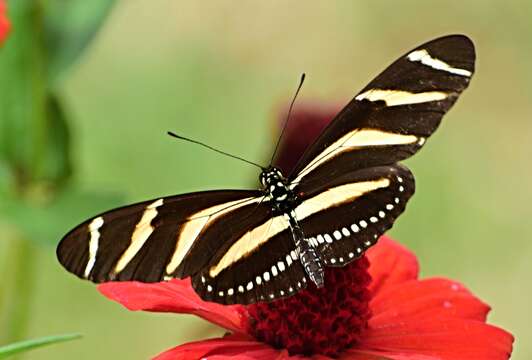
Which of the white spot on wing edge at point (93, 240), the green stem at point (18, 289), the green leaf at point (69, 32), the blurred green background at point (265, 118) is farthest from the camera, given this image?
the blurred green background at point (265, 118)

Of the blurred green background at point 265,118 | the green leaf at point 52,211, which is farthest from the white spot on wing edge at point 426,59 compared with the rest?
the blurred green background at point 265,118

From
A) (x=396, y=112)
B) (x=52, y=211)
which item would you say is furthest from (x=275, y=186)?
(x=52, y=211)

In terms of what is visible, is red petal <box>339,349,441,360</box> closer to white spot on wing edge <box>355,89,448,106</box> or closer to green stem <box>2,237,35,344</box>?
white spot on wing edge <box>355,89,448,106</box>

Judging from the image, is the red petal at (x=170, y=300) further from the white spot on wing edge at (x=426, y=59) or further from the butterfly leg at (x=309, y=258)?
the white spot on wing edge at (x=426, y=59)

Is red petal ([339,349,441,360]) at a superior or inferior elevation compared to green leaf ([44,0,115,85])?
inferior

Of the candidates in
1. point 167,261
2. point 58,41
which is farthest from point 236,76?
point 167,261

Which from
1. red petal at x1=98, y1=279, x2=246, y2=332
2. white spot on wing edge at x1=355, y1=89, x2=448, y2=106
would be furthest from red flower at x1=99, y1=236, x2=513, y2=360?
white spot on wing edge at x1=355, y1=89, x2=448, y2=106

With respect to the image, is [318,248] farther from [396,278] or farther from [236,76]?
[236,76]

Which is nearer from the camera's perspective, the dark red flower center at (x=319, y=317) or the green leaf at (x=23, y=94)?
the dark red flower center at (x=319, y=317)

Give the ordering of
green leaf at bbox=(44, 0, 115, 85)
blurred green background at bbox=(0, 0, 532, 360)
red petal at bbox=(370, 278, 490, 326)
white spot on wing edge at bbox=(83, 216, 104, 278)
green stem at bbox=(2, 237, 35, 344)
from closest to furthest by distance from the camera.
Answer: white spot on wing edge at bbox=(83, 216, 104, 278) → red petal at bbox=(370, 278, 490, 326) → green stem at bbox=(2, 237, 35, 344) → green leaf at bbox=(44, 0, 115, 85) → blurred green background at bbox=(0, 0, 532, 360)
